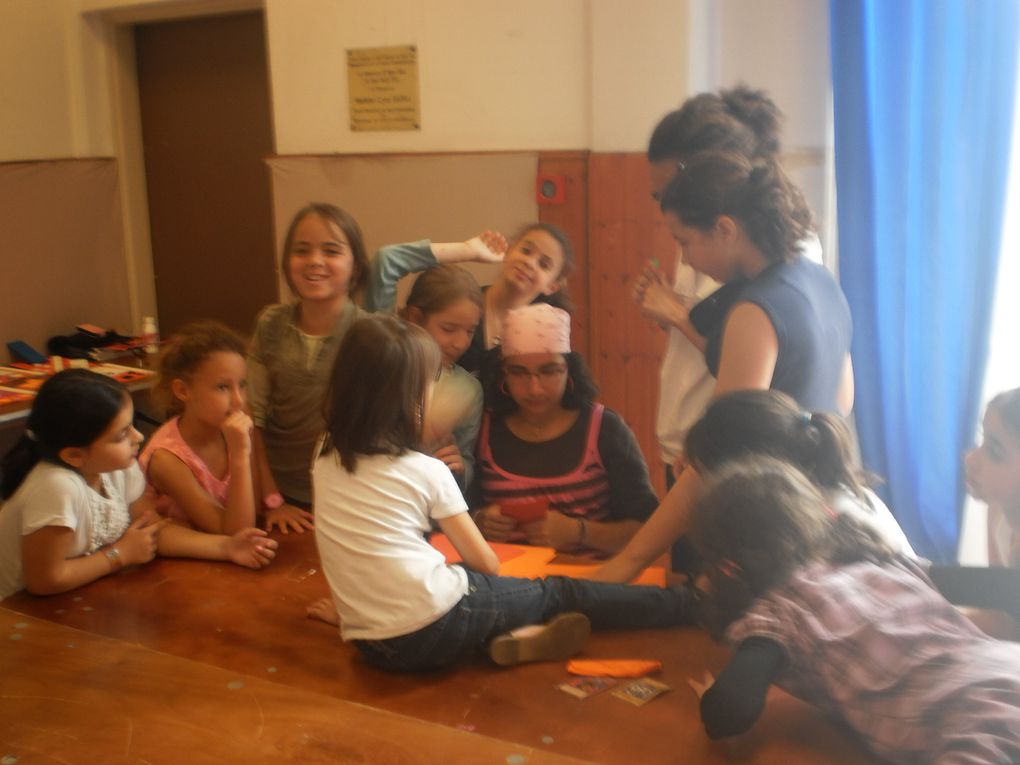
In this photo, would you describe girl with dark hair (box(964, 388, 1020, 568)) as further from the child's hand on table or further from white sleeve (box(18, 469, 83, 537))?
white sleeve (box(18, 469, 83, 537))

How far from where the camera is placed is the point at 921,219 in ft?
9.63

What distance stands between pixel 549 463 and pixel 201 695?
94 centimetres

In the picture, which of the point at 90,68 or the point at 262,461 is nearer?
the point at 262,461

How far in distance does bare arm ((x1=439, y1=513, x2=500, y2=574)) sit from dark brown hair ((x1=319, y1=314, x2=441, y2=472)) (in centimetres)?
15

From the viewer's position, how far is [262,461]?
2521 mm

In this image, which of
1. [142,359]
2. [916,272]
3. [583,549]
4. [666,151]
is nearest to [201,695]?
[583,549]

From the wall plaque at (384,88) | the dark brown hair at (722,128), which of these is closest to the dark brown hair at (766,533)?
the dark brown hair at (722,128)

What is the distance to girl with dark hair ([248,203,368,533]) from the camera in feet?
8.16

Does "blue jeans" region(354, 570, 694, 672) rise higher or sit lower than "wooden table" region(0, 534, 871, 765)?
higher

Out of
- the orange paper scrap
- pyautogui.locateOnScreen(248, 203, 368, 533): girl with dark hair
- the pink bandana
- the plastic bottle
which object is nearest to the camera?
the orange paper scrap

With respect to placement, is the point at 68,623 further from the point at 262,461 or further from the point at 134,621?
the point at 262,461

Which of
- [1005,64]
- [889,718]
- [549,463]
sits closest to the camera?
[889,718]

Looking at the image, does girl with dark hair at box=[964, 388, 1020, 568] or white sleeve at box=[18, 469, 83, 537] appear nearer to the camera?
girl with dark hair at box=[964, 388, 1020, 568]

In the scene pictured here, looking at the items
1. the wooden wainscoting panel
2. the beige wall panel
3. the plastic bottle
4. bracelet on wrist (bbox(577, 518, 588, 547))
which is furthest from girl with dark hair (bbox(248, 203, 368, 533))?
the beige wall panel
